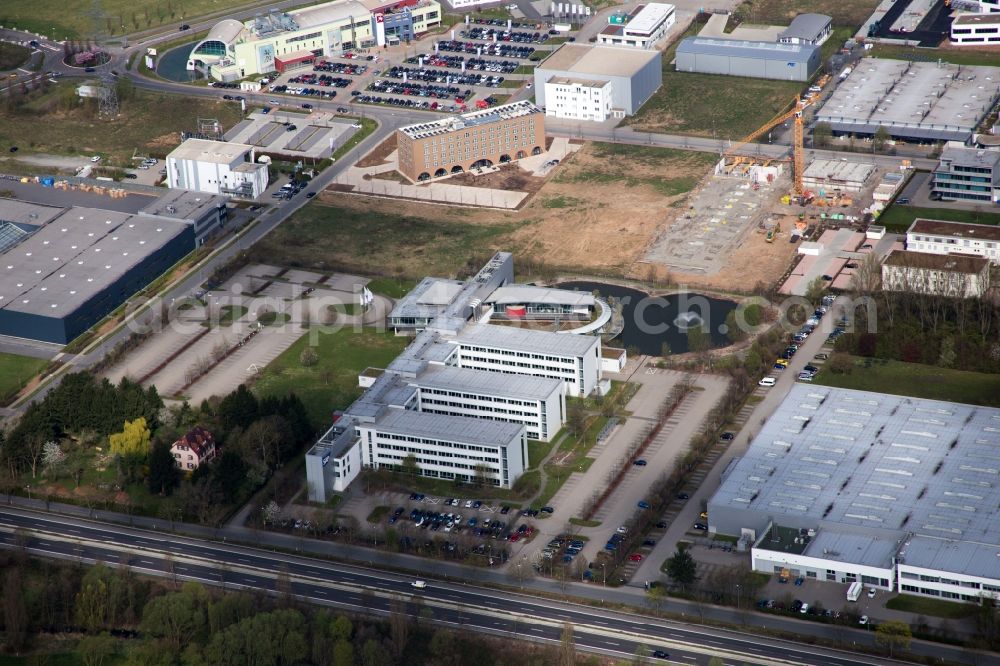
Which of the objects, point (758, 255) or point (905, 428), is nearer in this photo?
point (905, 428)

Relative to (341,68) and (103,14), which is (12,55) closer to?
(103,14)

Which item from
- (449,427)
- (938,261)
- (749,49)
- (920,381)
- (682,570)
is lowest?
(682,570)

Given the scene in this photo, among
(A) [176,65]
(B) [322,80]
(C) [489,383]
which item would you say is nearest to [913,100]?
(B) [322,80]

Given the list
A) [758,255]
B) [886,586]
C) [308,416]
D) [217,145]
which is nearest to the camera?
[886,586]

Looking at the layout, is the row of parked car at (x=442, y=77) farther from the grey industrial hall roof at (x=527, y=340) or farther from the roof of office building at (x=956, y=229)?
the grey industrial hall roof at (x=527, y=340)

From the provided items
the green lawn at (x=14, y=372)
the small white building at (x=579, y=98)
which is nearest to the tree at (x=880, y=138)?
the small white building at (x=579, y=98)

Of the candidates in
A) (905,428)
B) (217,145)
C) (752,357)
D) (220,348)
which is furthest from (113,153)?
(905,428)

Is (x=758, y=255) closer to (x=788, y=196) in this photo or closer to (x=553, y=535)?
(x=788, y=196)
